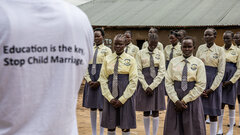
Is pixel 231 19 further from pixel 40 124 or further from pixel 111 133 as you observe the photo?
pixel 40 124

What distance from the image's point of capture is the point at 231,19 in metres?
14.3

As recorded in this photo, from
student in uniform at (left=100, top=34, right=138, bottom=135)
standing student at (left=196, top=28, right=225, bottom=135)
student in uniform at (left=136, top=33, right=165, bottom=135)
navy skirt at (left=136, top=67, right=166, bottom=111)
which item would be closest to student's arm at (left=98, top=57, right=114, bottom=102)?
student in uniform at (left=100, top=34, right=138, bottom=135)

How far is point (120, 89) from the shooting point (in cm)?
527

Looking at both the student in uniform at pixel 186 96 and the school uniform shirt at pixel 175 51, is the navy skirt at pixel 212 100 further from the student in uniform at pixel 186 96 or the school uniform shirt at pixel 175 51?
the school uniform shirt at pixel 175 51

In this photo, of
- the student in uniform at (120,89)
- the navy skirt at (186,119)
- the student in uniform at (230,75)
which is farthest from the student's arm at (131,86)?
the student in uniform at (230,75)

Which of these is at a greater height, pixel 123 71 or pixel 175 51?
pixel 175 51

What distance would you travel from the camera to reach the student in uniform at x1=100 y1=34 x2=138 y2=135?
5.17 meters

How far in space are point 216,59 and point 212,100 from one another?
78 centimetres

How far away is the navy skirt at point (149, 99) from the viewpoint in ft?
21.4

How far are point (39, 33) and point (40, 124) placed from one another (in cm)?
42

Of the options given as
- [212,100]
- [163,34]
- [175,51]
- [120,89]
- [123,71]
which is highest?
[163,34]

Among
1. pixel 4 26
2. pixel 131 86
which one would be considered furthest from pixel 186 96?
pixel 4 26

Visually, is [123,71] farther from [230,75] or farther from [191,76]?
[230,75]

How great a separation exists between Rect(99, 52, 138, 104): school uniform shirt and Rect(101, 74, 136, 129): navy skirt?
0.35 feet
